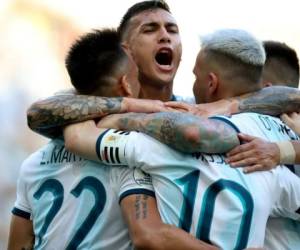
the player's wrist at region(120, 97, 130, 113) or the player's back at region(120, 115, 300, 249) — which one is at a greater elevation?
the player's wrist at region(120, 97, 130, 113)

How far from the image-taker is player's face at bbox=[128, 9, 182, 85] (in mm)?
4387

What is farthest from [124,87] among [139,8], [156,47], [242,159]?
[139,8]

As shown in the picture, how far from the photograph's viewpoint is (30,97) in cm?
856

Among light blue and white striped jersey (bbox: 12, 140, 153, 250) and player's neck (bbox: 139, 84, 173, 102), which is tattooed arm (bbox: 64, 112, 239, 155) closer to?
light blue and white striped jersey (bbox: 12, 140, 153, 250)

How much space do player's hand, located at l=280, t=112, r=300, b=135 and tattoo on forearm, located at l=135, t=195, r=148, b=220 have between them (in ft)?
2.67

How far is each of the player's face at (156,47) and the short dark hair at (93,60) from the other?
25.5 inches

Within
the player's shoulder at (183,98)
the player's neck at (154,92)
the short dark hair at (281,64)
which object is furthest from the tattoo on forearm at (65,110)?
the short dark hair at (281,64)

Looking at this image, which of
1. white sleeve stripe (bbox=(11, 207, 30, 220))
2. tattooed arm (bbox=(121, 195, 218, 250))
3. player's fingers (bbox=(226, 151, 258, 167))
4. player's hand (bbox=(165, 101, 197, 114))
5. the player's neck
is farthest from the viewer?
the player's neck

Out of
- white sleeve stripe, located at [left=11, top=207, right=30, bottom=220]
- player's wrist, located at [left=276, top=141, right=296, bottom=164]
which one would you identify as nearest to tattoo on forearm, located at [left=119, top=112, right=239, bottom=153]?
player's wrist, located at [left=276, top=141, right=296, bottom=164]

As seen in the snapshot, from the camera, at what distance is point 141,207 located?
304cm

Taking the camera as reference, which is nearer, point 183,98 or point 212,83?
point 212,83

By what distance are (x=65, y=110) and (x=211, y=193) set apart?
30.1 inches

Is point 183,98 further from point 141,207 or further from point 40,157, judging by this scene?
point 141,207

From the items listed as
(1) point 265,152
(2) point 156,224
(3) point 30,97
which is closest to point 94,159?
(2) point 156,224
